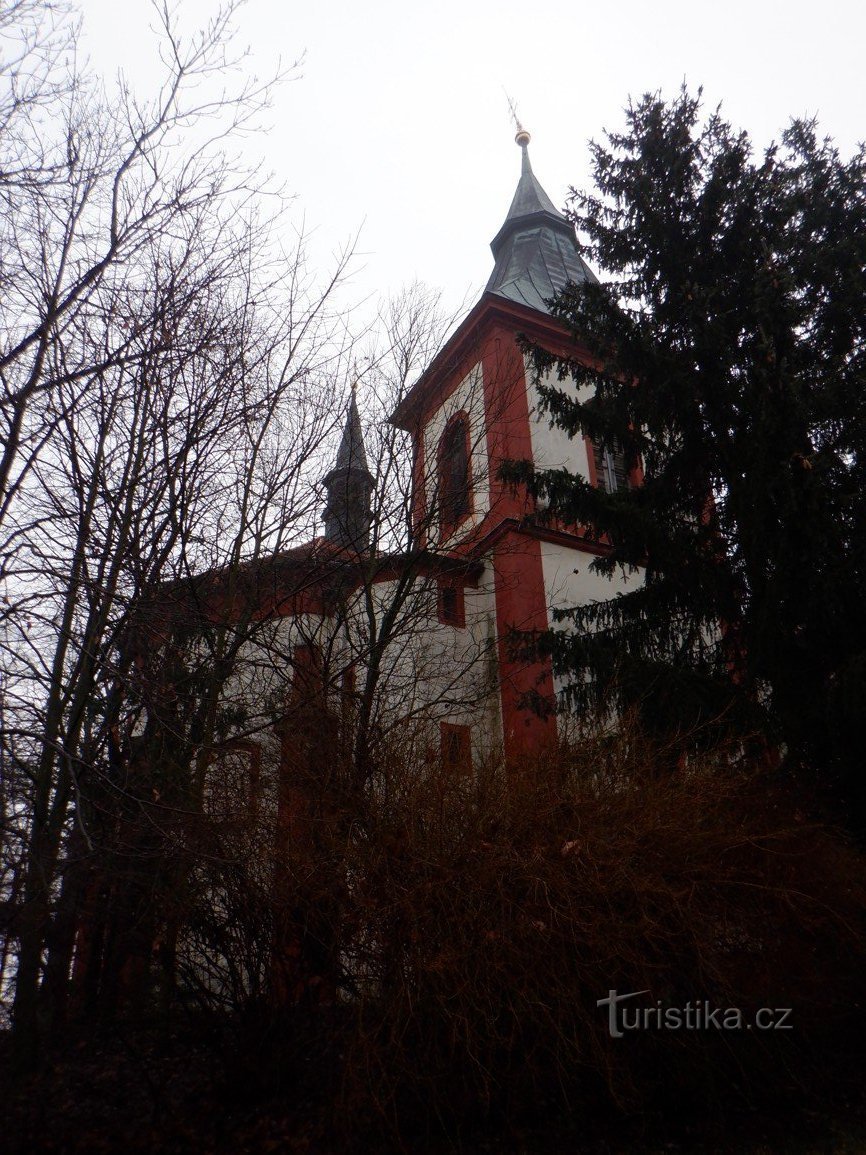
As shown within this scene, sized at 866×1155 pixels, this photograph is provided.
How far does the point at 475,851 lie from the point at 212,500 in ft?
16.5

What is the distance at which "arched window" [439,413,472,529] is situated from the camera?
1134cm

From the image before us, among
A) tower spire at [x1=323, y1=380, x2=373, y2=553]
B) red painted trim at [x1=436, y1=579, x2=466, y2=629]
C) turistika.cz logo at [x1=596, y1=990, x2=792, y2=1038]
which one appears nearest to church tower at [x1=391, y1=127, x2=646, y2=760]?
red painted trim at [x1=436, y1=579, x2=466, y2=629]

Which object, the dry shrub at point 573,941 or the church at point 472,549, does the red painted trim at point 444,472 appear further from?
the dry shrub at point 573,941

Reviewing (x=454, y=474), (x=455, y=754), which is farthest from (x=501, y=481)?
(x=455, y=754)

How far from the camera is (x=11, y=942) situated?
22.1ft

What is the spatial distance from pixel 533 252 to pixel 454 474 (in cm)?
1324

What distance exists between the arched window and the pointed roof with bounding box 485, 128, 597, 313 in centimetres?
774

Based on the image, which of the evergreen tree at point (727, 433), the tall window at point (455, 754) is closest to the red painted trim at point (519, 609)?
the evergreen tree at point (727, 433)

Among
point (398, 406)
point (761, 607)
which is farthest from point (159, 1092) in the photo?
point (398, 406)

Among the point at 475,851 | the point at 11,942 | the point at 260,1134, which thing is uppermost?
the point at 475,851

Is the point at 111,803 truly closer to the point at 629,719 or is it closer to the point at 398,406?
the point at 629,719

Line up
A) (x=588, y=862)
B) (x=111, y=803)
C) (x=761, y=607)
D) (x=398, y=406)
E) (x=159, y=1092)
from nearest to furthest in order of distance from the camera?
(x=588, y=862) < (x=159, y=1092) < (x=111, y=803) < (x=761, y=607) < (x=398, y=406)

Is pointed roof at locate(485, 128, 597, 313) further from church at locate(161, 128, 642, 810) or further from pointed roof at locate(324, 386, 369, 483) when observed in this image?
pointed roof at locate(324, 386, 369, 483)

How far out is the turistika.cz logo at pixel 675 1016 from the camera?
5.77 m
